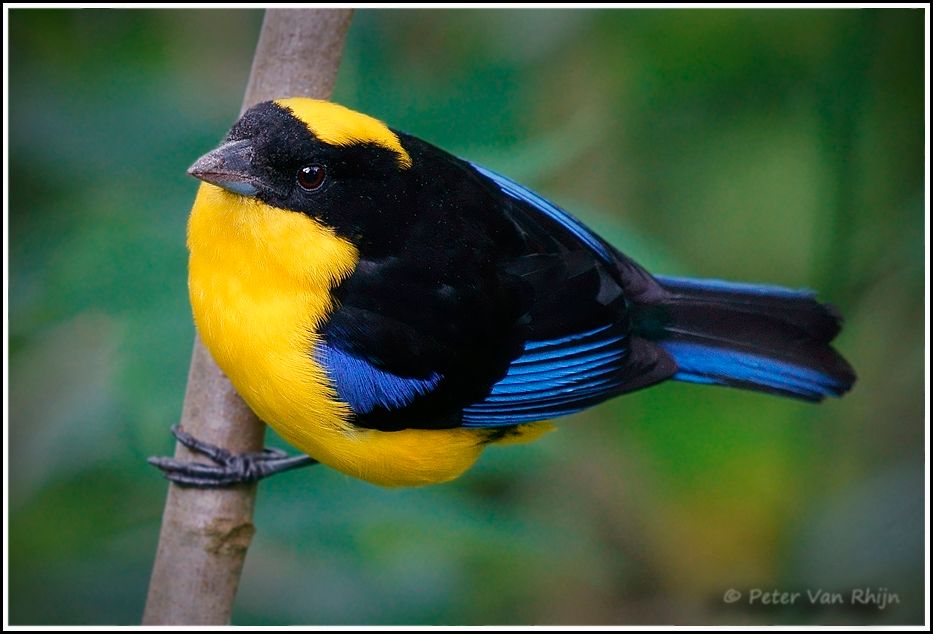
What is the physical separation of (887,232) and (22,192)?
2.39 meters

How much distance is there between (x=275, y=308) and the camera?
2070 millimetres

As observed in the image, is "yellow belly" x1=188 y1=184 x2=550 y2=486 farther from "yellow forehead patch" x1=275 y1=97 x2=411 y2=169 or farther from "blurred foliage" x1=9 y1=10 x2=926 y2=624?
"blurred foliage" x1=9 y1=10 x2=926 y2=624

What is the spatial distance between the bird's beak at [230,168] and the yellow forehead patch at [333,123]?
0.12 metres

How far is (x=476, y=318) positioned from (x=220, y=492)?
2.36 ft

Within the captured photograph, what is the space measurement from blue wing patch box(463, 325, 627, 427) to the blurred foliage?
25cm

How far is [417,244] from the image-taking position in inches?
83.0

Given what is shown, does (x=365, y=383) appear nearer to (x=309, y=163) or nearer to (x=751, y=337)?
(x=309, y=163)

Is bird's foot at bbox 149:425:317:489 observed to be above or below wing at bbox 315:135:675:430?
below

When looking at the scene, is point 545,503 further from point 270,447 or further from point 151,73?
point 151,73

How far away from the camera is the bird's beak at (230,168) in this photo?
6.10ft

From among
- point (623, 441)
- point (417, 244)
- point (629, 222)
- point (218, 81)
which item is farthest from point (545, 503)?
point (218, 81)

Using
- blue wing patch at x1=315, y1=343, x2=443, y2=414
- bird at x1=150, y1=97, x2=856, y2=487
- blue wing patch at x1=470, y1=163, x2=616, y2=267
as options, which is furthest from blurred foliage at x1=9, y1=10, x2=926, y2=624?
blue wing patch at x1=315, y1=343, x2=443, y2=414

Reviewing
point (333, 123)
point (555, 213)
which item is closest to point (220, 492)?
point (333, 123)

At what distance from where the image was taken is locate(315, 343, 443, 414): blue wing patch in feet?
6.93
